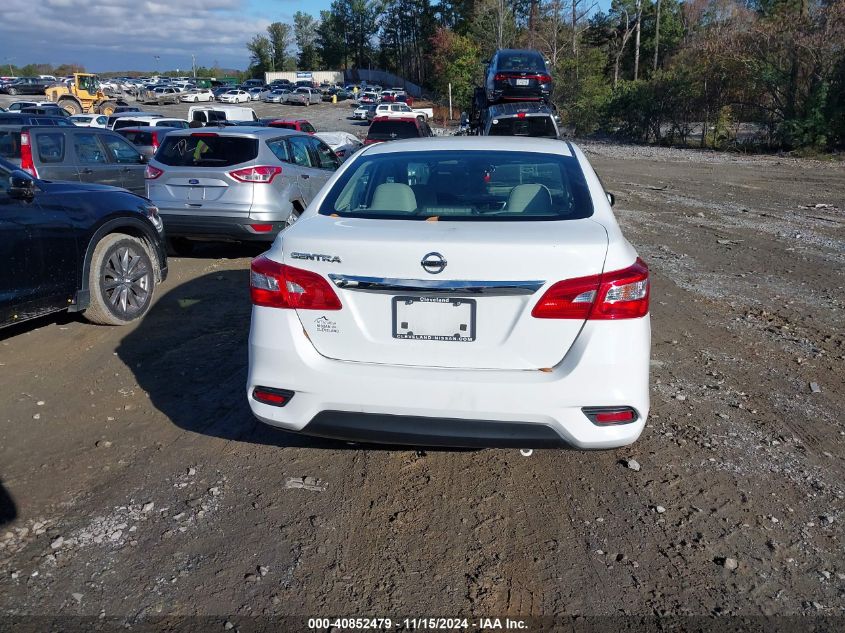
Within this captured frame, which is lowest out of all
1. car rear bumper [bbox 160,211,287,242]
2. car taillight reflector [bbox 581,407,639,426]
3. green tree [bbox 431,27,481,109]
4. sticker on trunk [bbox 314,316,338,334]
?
car taillight reflector [bbox 581,407,639,426]

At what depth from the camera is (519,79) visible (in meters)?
21.9

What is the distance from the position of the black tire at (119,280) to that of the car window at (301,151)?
3546mm

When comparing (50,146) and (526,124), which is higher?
(526,124)

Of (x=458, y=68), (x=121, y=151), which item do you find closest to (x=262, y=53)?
(x=458, y=68)

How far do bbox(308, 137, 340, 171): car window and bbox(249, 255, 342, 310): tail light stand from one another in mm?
7413

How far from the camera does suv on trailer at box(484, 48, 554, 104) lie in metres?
22.0

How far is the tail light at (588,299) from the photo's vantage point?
3.05 meters

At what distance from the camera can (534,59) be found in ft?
74.1

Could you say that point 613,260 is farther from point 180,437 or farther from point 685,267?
point 685,267

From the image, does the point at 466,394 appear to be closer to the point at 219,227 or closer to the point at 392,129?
the point at 219,227

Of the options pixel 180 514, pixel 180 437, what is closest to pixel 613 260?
pixel 180 514

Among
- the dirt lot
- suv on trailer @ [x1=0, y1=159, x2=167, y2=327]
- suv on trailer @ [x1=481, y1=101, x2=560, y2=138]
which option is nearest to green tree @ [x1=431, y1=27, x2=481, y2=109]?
suv on trailer @ [x1=481, y1=101, x2=560, y2=138]

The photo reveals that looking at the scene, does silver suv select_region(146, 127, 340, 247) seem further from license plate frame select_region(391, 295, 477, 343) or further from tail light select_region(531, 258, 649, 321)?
tail light select_region(531, 258, 649, 321)

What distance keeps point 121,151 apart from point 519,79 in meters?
13.8
